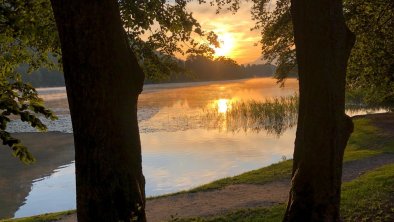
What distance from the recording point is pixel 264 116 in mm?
45500

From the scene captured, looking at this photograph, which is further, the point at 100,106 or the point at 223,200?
the point at 223,200

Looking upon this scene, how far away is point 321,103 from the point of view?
289 inches

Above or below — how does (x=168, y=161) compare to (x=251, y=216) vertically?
below

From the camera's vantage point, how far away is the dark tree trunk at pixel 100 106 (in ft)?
17.0

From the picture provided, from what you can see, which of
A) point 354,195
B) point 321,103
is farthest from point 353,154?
point 321,103

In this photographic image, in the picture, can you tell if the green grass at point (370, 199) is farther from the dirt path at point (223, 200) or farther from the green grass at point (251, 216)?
the dirt path at point (223, 200)

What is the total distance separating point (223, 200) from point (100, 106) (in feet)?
35.6

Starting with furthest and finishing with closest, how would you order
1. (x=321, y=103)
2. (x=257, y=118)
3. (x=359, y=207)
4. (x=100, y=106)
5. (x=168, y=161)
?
(x=257, y=118), (x=168, y=161), (x=359, y=207), (x=321, y=103), (x=100, y=106)

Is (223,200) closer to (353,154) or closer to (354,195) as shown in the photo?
(354,195)

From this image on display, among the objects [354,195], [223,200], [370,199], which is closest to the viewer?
[370,199]

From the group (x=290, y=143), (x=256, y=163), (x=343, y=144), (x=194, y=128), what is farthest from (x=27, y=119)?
(x=194, y=128)

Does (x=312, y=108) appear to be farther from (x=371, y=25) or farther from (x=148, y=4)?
(x=371, y=25)

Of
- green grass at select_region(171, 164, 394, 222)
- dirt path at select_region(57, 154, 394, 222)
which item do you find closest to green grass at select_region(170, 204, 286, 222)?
green grass at select_region(171, 164, 394, 222)

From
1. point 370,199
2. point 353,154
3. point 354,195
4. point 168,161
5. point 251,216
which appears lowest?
point 168,161
